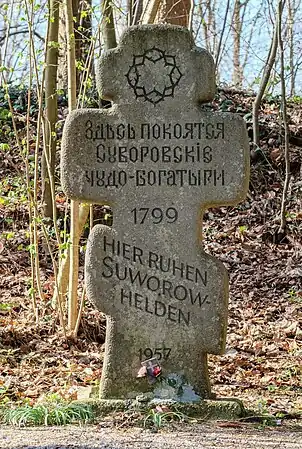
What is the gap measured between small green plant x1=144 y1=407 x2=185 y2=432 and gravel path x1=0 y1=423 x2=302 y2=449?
11 cm

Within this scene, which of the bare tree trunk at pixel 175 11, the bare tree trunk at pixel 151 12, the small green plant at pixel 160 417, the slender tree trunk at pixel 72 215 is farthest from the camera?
the bare tree trunk at pixel 175 11

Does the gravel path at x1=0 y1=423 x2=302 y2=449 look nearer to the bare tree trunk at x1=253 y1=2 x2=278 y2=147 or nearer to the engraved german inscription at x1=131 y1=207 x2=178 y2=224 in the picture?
the engraved german inscription at x1=131 y1=207 x2=178 y2=224

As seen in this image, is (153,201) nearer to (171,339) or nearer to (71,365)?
(171,339)

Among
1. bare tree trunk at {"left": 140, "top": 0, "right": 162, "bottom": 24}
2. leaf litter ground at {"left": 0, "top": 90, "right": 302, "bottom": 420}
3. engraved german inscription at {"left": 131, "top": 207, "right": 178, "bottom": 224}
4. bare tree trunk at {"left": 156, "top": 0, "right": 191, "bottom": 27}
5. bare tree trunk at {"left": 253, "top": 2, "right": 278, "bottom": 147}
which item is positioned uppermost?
bare tree trunk at {"left": 156, "top": 0, "right": 191, "bottom": 27}

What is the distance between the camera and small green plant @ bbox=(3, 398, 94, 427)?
13.6 feet

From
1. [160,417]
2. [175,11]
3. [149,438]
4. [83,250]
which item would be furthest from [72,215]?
[175,11]

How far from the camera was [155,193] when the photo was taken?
4.45m

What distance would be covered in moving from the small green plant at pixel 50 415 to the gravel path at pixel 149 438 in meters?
0.13

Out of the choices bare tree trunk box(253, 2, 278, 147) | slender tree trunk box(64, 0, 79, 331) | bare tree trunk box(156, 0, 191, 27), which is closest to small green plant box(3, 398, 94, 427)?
slender tree trunk box(64, 0, 79, 331)

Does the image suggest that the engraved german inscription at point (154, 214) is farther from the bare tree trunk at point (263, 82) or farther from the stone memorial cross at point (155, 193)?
the bare tree trunk at point (263, 82)

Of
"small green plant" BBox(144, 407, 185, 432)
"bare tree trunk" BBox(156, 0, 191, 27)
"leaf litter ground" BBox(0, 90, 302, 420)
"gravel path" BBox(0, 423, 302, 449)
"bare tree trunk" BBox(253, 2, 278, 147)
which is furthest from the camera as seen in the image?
"bare tree trunk" BBox(156, 0, 191, 27)

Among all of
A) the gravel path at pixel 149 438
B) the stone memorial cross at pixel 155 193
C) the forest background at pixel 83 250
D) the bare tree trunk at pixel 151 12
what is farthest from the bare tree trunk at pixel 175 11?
the gravel path at pixel 149 438

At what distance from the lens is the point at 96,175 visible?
4.46 metres

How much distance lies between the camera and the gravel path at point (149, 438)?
355cm
